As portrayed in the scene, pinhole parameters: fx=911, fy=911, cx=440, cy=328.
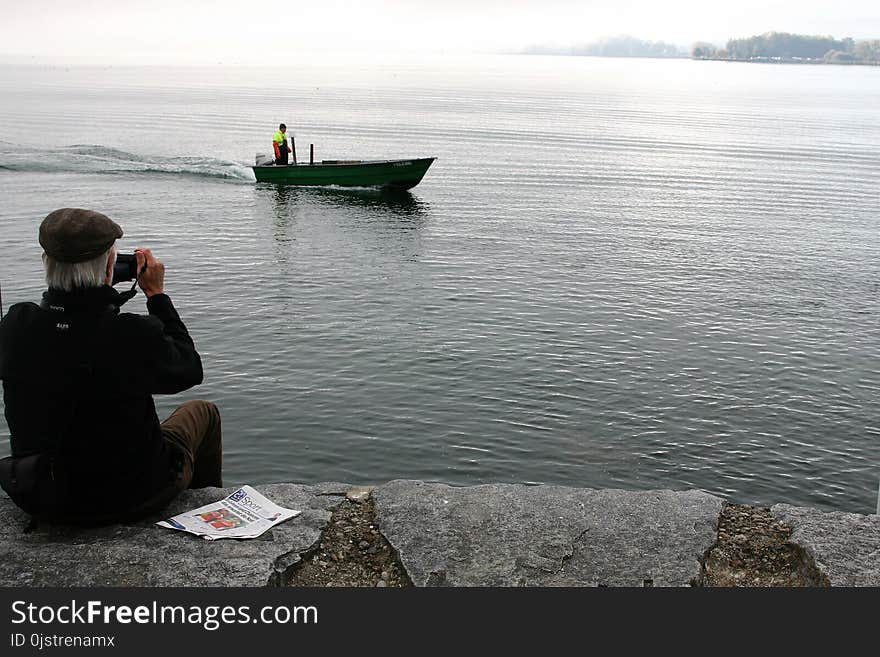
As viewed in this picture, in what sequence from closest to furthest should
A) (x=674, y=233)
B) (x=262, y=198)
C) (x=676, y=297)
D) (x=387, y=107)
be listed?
(x=676, y=297)
(x=674, y=233)
(x=262, y=198)
(x=387, y=107)

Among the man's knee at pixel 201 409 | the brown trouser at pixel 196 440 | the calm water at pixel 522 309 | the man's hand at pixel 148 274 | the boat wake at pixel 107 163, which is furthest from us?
the boat wake at pixel 107 163

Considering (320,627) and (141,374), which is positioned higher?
(141,374)

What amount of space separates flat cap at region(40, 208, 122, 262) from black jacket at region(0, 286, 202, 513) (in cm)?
21

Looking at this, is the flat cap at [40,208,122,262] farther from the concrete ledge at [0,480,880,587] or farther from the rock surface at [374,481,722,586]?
the rock surface at [374,481,722,586]

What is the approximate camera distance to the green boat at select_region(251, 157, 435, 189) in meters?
37.8

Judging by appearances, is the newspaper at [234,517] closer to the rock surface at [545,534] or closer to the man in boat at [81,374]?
the man in boat at [81,374]

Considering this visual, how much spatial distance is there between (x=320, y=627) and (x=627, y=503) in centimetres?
244

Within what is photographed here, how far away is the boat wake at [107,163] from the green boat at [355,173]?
11.5 ft

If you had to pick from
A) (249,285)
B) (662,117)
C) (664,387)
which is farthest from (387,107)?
(664,387)

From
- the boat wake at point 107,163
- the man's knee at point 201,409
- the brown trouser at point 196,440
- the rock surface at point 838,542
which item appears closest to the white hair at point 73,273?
the brown trouser at point 196,440

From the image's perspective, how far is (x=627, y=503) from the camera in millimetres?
5914

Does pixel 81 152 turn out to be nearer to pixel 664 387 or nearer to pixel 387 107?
pixel 664 387

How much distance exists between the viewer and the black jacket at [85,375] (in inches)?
186

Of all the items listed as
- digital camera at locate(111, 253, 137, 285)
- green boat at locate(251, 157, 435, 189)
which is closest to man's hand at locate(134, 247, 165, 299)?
digital camera at locate(111, 253, 137, 285)
